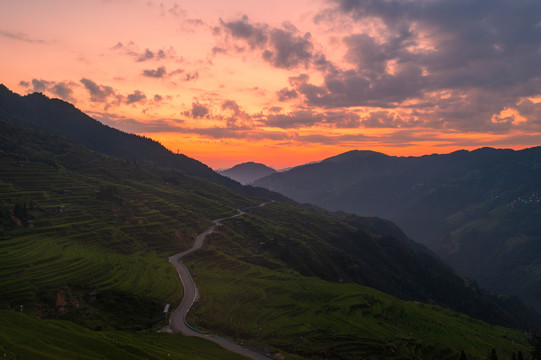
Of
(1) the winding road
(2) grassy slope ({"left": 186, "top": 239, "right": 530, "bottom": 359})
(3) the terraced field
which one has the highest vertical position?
(3) the terraced field

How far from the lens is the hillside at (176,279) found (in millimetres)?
57406

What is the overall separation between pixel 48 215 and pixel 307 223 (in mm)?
134523

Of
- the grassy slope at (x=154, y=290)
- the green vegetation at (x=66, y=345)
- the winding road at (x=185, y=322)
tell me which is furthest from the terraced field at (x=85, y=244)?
the green vegetation at (x=66, y=345)

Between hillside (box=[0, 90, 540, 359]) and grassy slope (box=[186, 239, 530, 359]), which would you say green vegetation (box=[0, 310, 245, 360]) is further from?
grassy slope (box=[186, 239, 530, 359])

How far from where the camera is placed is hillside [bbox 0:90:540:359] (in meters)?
57.4

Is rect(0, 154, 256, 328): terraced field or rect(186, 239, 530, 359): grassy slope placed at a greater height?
rect(0, 154, 256, 328): terraced field

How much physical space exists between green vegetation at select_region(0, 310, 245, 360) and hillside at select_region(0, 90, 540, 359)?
720 millimetres

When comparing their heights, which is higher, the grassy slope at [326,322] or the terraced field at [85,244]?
the terraced field at [85,244]

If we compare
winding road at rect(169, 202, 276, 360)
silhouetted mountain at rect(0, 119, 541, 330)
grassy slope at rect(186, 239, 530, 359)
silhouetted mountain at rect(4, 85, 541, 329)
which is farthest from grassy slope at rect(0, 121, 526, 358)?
winding road at rect(169, 202, 276, 360)

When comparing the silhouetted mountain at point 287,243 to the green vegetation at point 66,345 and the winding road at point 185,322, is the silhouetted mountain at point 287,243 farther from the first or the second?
the green vegetation at point 66,345

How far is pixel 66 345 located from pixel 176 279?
46.8 metres

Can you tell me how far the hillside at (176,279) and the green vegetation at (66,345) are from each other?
720mm

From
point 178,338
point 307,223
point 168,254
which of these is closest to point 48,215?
point 168,254

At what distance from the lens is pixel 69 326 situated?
38875 mm
